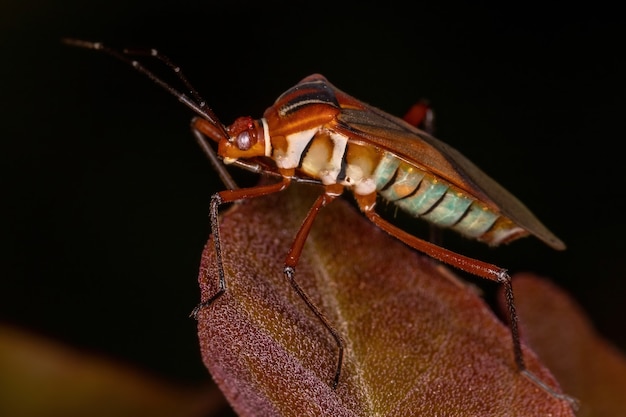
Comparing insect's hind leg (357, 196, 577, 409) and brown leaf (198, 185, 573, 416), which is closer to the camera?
brown leaf (198, 185, 573, 416)

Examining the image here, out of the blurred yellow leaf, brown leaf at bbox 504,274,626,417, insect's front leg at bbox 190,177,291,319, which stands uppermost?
insect's front leg at bbox 190,177,291,319

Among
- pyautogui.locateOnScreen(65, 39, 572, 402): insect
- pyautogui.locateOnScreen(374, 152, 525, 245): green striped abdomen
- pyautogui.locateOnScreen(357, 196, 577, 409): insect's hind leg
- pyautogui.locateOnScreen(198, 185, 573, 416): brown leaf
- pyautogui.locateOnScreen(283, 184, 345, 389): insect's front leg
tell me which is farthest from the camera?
pyautogui.locateOnScreen(374, 152, 525, 245): green striped abdomen

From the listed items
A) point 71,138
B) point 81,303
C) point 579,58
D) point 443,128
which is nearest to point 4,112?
point 71,138

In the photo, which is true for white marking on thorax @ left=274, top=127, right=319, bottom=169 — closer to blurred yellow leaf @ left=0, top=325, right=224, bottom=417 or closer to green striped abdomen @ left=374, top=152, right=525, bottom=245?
green striped abdomen @ left=374, top=152, right=525, bottom=245

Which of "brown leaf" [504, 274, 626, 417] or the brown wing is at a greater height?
the brown wing

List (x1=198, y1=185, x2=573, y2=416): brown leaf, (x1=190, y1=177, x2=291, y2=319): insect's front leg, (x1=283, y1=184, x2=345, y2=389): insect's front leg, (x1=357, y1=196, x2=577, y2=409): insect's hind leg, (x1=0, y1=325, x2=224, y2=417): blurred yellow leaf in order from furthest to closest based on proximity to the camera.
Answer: (x1=357, y1=196, x2=577, y2=409): insect's hind leg
(x1=0, y1=325, x2=224, y2=417): blurred yellow leaf
(x1=190, y1=177, x2=291, y2=319): insect's front leg
(x1=283, y1=184, x2=345, y2=389): insect's front leg
(x1=198, y1=185, x2=573, y2=416): brown leaf

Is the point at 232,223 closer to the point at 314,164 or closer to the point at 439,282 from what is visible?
the point at 439,282

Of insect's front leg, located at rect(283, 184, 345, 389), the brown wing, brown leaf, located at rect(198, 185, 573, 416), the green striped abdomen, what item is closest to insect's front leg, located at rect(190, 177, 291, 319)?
brown leaf, located at rect(198, 185, 573, 416)
